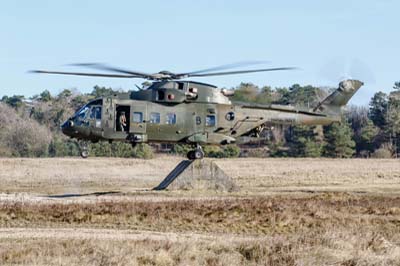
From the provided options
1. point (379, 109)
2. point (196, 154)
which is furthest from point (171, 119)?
point (379, 109)

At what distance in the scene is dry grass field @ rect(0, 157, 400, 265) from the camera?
2016cm

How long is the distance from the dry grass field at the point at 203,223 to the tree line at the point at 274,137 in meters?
31.5

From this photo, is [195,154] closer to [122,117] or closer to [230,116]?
[230,116]

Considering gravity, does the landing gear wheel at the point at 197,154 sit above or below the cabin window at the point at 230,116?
below

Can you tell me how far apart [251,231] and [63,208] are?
248 inches

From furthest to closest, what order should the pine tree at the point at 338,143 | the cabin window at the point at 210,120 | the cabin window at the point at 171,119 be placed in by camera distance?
the pine tree at the point at 338,143 → the cabin window at the point at 210,120 → the cabin window at the point at 171,119

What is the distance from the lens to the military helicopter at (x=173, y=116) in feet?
123

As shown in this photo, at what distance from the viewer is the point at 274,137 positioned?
98812mm

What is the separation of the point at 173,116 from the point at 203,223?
11.4 m

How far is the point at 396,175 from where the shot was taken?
2077 inches

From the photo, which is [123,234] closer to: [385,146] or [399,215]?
[399,215]

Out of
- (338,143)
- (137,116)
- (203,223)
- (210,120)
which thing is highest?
(137,116)

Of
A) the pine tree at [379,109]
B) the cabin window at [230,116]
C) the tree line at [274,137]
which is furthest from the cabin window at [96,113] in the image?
the pine tree at [379,109]

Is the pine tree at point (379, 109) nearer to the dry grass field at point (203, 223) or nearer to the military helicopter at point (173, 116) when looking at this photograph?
the dry grass field at point (203, 223)
